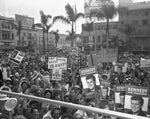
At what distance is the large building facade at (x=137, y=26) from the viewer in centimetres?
4700

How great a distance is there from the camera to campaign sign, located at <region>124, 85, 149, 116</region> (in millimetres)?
4910

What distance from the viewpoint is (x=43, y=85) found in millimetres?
8328

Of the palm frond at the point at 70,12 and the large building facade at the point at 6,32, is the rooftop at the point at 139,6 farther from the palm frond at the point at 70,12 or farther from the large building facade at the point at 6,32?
the large building facade at the point at 6,32

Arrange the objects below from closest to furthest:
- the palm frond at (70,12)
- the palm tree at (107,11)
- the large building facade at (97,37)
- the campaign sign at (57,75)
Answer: the campaign sign at (57,75) < the palm frond at (70,12) < the palm tree at (107,11) < the large building facade at (97,37)

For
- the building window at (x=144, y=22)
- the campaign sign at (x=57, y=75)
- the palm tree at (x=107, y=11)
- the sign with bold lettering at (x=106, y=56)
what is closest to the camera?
the campaign sign at (x=57, y=75)

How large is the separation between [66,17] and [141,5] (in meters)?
26.7

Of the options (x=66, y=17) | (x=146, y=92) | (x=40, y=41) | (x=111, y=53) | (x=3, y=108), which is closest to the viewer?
(x=3, y=108)

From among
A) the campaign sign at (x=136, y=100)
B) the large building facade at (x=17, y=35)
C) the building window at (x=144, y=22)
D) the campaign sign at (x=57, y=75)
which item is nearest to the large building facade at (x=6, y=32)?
the large building facade at (x=17, y=35)

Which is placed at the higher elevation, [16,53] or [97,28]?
[97,28]

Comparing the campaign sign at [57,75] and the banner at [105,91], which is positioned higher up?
the campaign sign at [57,75]

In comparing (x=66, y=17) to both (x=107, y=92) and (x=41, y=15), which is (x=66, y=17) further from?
(x=107, y=92)

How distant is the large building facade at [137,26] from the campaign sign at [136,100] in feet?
139

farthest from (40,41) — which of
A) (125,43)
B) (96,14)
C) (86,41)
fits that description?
(96,14)

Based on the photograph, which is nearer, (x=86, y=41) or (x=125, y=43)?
(x=125, y=43)
